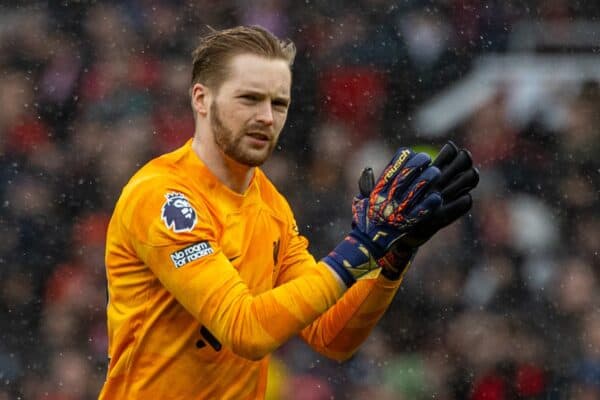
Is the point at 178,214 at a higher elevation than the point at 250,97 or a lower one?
lower

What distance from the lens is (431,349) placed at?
204 inches

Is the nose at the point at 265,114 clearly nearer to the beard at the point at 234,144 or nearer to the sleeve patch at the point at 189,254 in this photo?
the beard at the point at 234,144

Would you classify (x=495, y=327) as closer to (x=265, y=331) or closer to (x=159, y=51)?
(x=159, y=51)

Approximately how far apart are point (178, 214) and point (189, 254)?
11 centimetres

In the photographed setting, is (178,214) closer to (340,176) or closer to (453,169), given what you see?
(453,169)

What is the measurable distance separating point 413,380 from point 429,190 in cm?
279

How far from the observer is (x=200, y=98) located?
9.29 feet

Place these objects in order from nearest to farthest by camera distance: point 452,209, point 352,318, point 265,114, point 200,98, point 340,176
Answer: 1. point 452,209
2. point 265,114
3. point 200,98
4. point 352,318
5. point 340,176

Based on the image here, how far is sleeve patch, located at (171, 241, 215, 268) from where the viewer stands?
2.51 m

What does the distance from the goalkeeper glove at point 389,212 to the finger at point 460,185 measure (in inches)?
3.8

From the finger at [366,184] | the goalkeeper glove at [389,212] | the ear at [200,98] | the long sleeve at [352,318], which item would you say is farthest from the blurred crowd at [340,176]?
the goalkeeper glove at [389,212]

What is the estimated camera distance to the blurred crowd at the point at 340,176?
17.0 feet

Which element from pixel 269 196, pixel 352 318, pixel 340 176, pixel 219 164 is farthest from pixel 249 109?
pixel 340 176

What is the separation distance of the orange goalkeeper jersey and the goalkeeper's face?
107 millimetres
